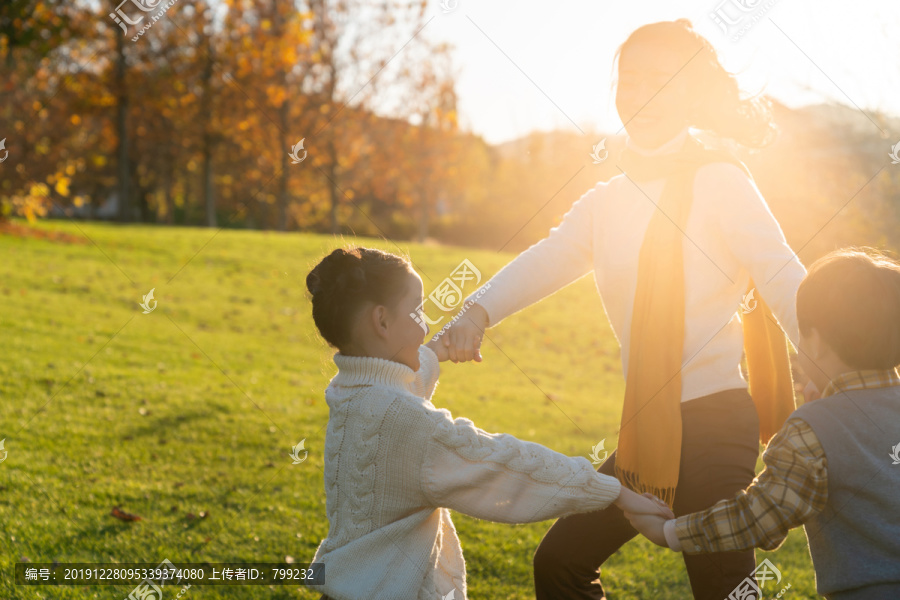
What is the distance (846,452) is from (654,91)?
1302 millimetres

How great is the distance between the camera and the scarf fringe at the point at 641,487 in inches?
93.4

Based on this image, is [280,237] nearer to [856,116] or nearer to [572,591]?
[856,116]

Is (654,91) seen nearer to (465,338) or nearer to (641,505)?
(465,338)

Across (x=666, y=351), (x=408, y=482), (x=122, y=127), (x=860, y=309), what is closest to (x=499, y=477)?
(x=408, y=482)

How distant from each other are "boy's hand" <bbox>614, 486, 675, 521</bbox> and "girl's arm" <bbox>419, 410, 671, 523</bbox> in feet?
0.40

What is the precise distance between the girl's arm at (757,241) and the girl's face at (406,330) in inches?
39.9

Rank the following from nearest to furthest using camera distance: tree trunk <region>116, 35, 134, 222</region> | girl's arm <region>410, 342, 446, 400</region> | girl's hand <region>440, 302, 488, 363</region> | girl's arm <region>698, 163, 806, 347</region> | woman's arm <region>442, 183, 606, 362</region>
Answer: girl's arm <region>698, 163, 806, 347</region> < girl's arm <region>410, 342, 446, 400</region> < girl's hand <region>440, 302, 488, 363</region> < woman's arm <region>442, 183, 606, 362</region> < tree trunk <region>116, 35, 134, 222</region>

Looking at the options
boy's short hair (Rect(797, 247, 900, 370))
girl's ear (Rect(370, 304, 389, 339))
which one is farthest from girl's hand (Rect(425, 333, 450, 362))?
boy's short hair (Rect(797, 247, 900, 370))

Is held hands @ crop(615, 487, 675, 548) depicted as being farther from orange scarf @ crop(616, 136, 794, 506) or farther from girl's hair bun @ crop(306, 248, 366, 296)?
girl's hair bun @ crop(306, 248, 366, 296)

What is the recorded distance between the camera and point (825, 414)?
1.90m

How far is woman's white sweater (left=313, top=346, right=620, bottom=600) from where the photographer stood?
2.08 m

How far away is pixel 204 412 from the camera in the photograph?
24.2 ft

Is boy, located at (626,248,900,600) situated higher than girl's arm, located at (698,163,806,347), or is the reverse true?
girl's arm, located at (698,163,806,347)

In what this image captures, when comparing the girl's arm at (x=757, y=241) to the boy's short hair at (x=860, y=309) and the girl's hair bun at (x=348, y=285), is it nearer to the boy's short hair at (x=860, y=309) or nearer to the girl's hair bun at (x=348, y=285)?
the boy's short hair at (x=860, y=309)
